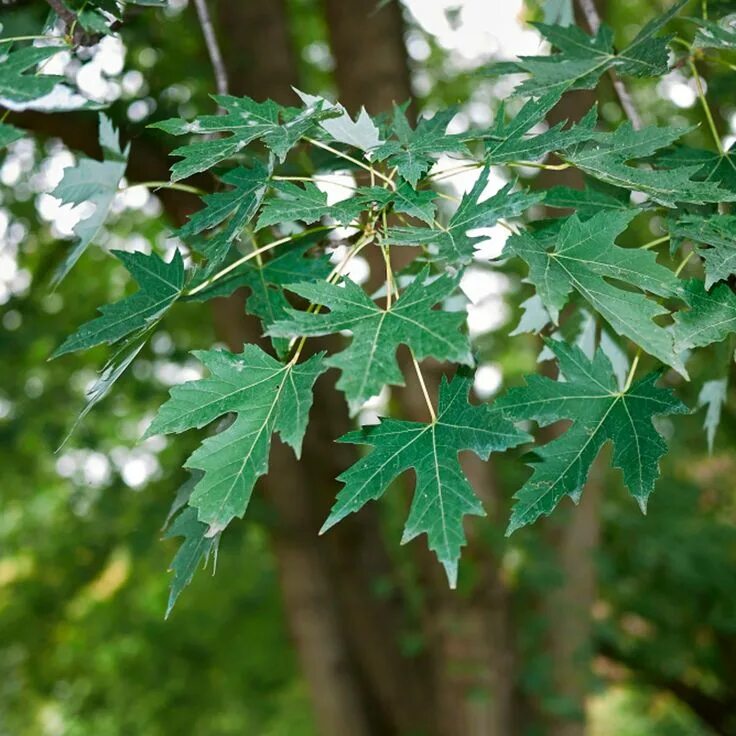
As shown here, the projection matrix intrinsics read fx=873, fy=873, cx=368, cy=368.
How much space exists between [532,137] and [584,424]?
1.24 ft

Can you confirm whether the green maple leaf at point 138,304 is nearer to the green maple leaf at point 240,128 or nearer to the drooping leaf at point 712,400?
the green maple leaf at point 240,128

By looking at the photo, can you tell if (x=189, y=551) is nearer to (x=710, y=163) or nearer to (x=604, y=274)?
(x=604, y=274)

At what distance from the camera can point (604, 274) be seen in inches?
40.4

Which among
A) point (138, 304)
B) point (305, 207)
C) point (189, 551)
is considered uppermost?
point (305, 207)

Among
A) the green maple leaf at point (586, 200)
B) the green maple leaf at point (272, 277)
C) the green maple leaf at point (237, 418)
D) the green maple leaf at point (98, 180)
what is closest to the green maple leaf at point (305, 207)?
the green maple leaf at point (237, 418)

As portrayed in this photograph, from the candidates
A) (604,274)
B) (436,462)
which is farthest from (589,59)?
(436,462)

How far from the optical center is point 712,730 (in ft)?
19.8

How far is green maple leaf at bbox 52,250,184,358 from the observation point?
1.11m

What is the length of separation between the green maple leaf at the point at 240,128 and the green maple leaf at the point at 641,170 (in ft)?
1.07

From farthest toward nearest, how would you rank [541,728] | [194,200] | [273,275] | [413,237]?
[541,728], [194,200], [273,275], [413,237]

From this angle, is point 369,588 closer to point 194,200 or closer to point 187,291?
point 194,200

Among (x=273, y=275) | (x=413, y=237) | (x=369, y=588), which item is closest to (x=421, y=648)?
(x=369, y=588)

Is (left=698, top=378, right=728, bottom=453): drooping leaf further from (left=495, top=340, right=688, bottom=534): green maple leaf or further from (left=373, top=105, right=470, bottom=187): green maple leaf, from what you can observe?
(left=373, top=105, right=470, bottom=187): green maple leaf

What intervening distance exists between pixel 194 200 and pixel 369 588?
6.90 feet
